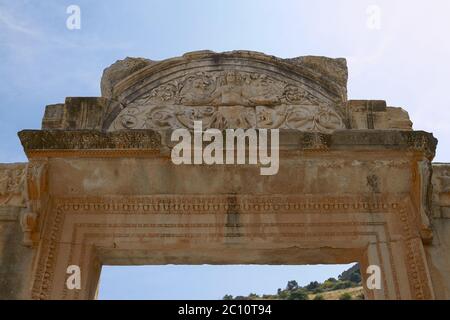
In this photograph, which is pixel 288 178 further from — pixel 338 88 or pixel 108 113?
pixel 108 113

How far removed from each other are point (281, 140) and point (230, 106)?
Result: 1083 millimetres

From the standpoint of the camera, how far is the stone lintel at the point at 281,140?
6.29 metres

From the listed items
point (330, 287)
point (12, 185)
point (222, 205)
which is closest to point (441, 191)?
point (222, 205)

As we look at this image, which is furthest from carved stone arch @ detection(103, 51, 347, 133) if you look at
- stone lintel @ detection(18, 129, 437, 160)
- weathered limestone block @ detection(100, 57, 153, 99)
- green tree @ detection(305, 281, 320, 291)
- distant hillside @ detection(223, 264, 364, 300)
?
green tree @ detection(305, 281, 320, 291)

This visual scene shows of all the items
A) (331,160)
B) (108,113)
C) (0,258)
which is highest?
(108,113)

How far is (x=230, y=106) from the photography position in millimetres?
7109

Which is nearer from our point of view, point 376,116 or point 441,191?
point 441,191

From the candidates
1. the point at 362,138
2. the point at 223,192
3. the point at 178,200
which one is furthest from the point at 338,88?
the point at 178,200

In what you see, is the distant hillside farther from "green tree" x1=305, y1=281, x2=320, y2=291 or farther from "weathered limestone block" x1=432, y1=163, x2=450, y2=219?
"weathered limestone block" x1=432, y1=163, x2=450, y2=219

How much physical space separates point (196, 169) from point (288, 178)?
1.06m

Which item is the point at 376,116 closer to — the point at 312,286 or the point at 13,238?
the point at 13,238

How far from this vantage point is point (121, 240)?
246 inches
